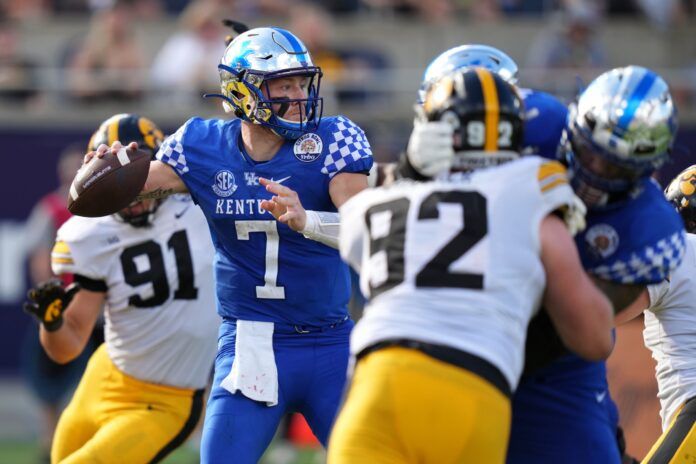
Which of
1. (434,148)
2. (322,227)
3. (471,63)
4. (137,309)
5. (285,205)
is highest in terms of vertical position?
(434,148)

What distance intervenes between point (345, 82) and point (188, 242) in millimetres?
5326

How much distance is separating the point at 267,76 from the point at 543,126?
3.94ft

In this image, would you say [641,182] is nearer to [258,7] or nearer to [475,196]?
[475,196]

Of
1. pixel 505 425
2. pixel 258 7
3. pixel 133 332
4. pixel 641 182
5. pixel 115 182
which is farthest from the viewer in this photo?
pixel 258 7

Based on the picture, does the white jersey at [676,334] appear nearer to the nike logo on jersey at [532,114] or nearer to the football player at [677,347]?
the football player at [677,347]

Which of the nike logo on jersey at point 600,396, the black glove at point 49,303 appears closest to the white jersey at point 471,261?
the nike logo on jersey at point 600,396

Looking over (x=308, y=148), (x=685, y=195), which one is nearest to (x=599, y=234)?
(x=685, y=195)

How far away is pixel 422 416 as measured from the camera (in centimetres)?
338

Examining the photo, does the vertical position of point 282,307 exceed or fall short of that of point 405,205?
it falls short

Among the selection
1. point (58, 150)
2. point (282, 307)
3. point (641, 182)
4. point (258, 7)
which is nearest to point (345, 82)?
point (258, 7)

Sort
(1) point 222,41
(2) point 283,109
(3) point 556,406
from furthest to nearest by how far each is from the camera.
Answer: (1) point 222,41 < (2) point 283,109 < (3) point 556,406

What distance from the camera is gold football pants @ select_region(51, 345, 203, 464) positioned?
17.3 ft

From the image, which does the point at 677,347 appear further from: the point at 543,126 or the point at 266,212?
the point at 266,212

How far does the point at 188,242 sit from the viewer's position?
18.1ft
